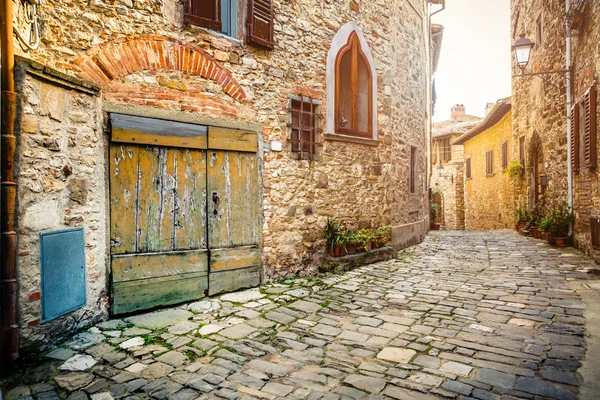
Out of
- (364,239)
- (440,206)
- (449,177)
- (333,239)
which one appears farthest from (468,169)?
(333,239)

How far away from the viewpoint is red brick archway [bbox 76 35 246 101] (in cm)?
395

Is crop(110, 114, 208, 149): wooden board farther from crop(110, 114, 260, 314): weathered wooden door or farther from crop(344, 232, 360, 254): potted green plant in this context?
crop(344, 232, 360, 254): potted green plant

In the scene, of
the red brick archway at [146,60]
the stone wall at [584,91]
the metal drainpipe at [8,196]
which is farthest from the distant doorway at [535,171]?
the metal drainpipe at [8,196]

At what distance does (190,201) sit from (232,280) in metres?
1.23

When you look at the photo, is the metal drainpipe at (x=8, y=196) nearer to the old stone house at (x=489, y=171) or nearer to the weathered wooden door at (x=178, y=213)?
the weathered wooden door at (x=178, y=213)

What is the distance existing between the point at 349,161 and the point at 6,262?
5.19 metres

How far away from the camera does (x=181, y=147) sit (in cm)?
456

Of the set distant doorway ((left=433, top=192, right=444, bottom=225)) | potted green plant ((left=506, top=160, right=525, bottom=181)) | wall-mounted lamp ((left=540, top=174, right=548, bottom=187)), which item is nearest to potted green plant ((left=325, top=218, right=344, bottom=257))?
wall-mounted lamp ((left=540, top=174, right=548, bottom=187))

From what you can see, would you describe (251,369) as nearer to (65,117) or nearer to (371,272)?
(65,117)

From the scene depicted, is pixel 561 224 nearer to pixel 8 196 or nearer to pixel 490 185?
pixel 490 185

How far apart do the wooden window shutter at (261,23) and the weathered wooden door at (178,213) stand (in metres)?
1.39

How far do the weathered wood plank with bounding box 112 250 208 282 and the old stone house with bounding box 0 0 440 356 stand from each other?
1 centimetres

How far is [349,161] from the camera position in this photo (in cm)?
682

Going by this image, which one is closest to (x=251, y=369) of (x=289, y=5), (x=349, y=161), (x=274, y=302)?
(x=274, y=302)
